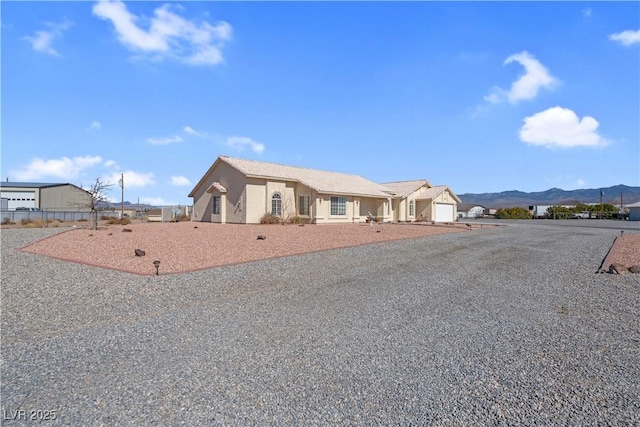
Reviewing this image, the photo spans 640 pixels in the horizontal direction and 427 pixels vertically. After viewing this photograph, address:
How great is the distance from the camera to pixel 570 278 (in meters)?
8.31

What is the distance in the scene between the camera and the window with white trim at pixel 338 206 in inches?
1077

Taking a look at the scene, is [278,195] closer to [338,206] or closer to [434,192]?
[338,206]

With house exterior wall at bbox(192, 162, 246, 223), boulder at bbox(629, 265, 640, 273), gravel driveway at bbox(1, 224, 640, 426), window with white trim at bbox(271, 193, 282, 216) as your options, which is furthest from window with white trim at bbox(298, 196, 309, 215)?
boulder at bbox(629, 265, 640, 273)

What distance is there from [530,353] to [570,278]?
18.3 feet

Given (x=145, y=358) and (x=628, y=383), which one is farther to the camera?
(x=145, y=358)

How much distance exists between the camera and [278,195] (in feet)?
83.7

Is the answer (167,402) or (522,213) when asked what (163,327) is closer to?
(167,402)

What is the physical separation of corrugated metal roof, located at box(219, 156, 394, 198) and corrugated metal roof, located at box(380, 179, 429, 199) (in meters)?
1.14

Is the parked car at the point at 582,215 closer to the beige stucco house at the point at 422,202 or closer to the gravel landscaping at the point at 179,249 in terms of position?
the beige stucco house at the point at 422,202

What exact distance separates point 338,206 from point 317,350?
23.9 metres

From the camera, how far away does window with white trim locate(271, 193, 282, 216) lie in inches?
991

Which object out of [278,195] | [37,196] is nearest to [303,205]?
[278,195]

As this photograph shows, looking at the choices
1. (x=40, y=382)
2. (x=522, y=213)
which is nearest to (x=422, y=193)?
(x=522, y=213)

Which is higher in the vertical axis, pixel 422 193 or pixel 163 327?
pixel 422 193
